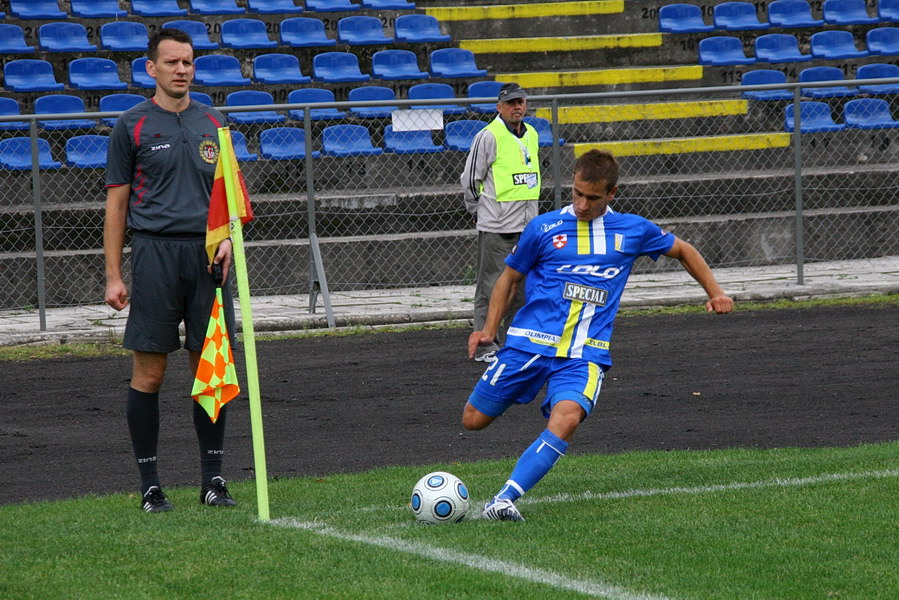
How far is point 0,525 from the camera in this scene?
6105 mm

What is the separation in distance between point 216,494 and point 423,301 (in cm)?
830

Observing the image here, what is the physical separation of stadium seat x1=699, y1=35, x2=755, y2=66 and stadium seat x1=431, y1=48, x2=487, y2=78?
361cm

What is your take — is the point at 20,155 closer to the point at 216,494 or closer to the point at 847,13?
the point at 216,494

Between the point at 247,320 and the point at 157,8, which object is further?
the point at 157,8

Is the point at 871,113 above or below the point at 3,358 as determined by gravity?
above

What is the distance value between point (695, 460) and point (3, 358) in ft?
23.0

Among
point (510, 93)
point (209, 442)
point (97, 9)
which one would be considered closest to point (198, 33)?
point (97, 9)

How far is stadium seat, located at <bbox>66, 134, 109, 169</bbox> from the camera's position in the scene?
15234mm

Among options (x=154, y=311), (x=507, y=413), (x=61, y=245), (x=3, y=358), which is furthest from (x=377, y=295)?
(x=154, y=311)

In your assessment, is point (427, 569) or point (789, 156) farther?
point (789, 156)

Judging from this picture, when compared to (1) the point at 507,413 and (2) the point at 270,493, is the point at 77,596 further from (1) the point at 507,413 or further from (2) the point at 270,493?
(1) the point at 507,413

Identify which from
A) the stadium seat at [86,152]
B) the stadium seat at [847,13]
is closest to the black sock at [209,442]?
the stadium seat at [86,152]

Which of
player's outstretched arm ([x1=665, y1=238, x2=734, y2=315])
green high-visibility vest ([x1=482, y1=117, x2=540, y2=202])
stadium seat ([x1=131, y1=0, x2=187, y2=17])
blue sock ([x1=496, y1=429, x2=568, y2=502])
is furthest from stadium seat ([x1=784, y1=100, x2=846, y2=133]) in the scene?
blue sock ([x1=496, y1=429, x2=568, y2=502])

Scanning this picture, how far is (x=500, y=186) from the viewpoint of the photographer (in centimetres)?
1127
